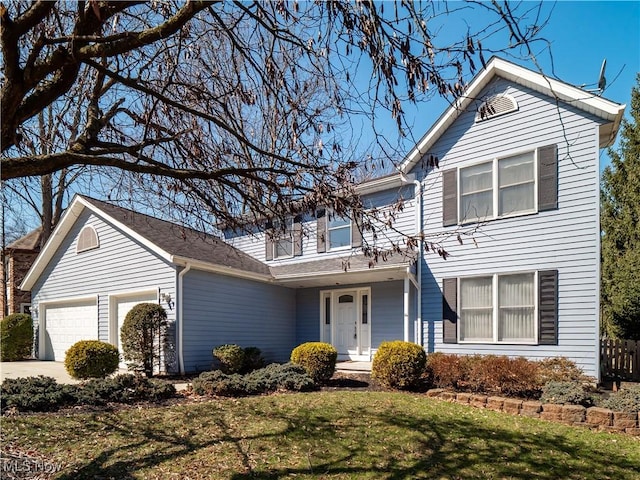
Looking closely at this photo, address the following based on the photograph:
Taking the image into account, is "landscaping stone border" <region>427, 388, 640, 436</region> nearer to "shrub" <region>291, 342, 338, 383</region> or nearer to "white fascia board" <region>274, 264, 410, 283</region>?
"shrub" <region>291, 342, 338, 383</region>

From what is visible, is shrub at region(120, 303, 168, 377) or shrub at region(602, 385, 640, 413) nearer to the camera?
shrub at region(602, 385, 640, 413)

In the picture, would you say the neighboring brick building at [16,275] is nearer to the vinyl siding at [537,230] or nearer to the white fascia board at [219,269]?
the white fascia board at [219,269]

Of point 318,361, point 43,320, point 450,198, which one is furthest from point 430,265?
point 43,320

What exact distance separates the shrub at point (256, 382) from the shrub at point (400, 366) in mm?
1488

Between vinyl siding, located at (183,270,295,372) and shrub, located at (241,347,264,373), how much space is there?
0.95 metres

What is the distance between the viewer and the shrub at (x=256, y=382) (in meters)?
8.57

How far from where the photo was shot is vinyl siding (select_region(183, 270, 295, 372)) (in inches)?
478

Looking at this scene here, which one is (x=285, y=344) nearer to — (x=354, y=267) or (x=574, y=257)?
(x=354, y=267)

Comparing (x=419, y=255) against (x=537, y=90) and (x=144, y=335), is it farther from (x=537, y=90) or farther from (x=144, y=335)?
(x=144, y=335)

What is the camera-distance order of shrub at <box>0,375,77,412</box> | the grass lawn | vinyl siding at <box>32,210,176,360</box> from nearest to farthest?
1. the grass lawn
2. shrub at <box>0,375,77,412</box>
3. vinyl siding at <box>32,210,176,360</box>

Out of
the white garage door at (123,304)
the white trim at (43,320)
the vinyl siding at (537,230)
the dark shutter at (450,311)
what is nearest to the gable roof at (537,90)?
the vinyl siding at (537,230)

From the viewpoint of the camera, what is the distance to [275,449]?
5.36 meters

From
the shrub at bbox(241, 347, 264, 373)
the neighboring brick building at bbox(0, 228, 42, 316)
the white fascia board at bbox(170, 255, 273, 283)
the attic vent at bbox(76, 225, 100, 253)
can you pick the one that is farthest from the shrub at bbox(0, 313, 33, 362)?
the shrub at bbox(241, 347, 264, 373)

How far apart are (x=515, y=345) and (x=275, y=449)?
23.0 feet
